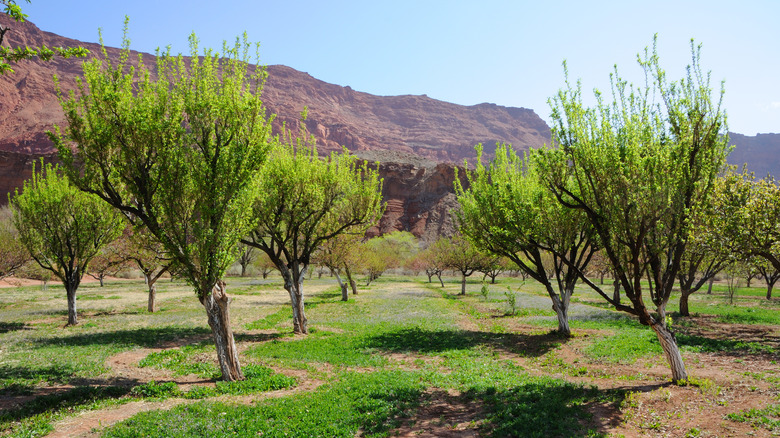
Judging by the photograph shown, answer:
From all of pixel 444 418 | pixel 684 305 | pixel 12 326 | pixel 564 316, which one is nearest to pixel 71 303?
pixel 12 326

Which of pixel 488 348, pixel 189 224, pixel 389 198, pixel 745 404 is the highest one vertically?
pixel 389 198

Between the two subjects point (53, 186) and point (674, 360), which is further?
point (53, 186)

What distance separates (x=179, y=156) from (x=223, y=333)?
6.57 m

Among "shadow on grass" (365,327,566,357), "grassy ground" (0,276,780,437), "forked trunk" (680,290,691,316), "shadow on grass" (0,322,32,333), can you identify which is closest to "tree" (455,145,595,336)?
"shadow on grass" (365,327,566,357)

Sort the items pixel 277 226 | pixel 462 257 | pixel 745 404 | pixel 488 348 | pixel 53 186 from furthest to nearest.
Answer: pixel 462 257
pixel 53 186
pixel 277 226
pixel 488 348
pixel 745 404

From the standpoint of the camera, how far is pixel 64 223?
27.6m

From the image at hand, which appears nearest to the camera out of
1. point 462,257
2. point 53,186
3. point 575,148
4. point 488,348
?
point 575,148

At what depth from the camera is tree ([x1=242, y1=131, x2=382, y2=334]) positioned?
23609 millimetres

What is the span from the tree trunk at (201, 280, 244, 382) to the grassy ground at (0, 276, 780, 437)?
0.74m

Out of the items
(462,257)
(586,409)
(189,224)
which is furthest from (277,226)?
(462,257)

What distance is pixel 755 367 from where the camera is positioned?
51.3ft

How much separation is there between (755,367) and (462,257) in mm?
45481

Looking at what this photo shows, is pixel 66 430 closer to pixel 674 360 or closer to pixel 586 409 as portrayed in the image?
pixel 586 409

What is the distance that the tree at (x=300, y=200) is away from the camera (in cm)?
2361
